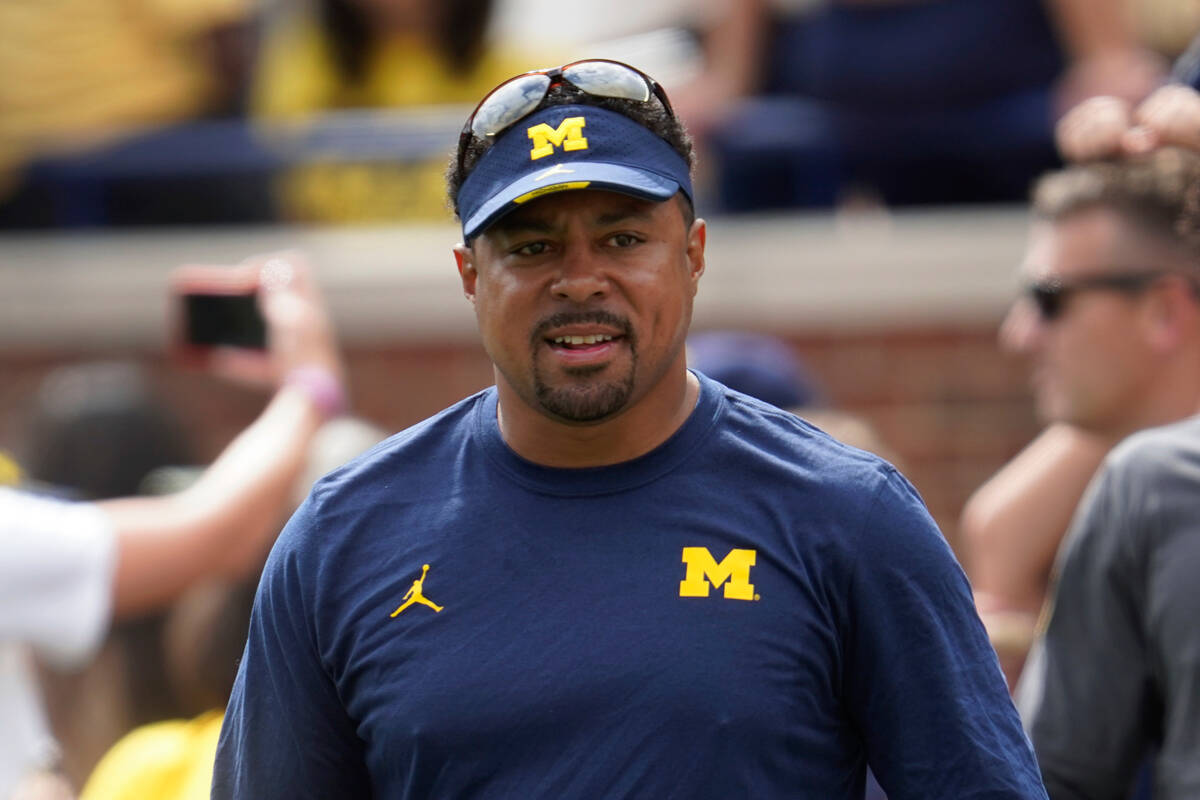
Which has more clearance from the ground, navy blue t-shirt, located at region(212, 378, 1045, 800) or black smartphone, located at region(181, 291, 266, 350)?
black smartphone, located at region(181, 291, 266, 350)

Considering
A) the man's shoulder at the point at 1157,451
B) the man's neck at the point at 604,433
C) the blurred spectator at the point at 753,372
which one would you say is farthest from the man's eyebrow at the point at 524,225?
the blurred spectator at the point at 753,372

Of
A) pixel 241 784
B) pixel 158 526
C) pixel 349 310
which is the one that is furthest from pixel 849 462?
pixel 349 310

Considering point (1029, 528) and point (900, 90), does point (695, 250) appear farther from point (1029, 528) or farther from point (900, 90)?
point (900, 90)

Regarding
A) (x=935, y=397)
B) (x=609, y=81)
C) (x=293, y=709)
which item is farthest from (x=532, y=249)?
(x=935, y=397)

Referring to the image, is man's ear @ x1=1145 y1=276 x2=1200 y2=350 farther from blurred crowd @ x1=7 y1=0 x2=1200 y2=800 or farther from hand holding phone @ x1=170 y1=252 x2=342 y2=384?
hand holding phone @ x1=170 y1=252 x2=342 y2=384

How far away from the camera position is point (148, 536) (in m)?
3.18

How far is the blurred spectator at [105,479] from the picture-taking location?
14.0 ft

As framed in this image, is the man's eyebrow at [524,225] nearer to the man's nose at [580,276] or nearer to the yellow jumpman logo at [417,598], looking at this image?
the man's nose at [580,276]

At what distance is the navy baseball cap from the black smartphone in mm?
1383

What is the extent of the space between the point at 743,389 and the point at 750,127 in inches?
117

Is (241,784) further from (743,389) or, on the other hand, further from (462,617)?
(743,389)

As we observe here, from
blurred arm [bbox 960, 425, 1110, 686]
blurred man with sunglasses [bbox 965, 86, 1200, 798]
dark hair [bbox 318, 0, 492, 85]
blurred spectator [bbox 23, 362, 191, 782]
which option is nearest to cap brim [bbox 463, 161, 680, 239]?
blurred man with sunglasses [bbox 965, 86, 1200, 798]

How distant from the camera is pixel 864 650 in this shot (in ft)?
6.93

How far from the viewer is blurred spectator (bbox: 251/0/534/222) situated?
687 cm
